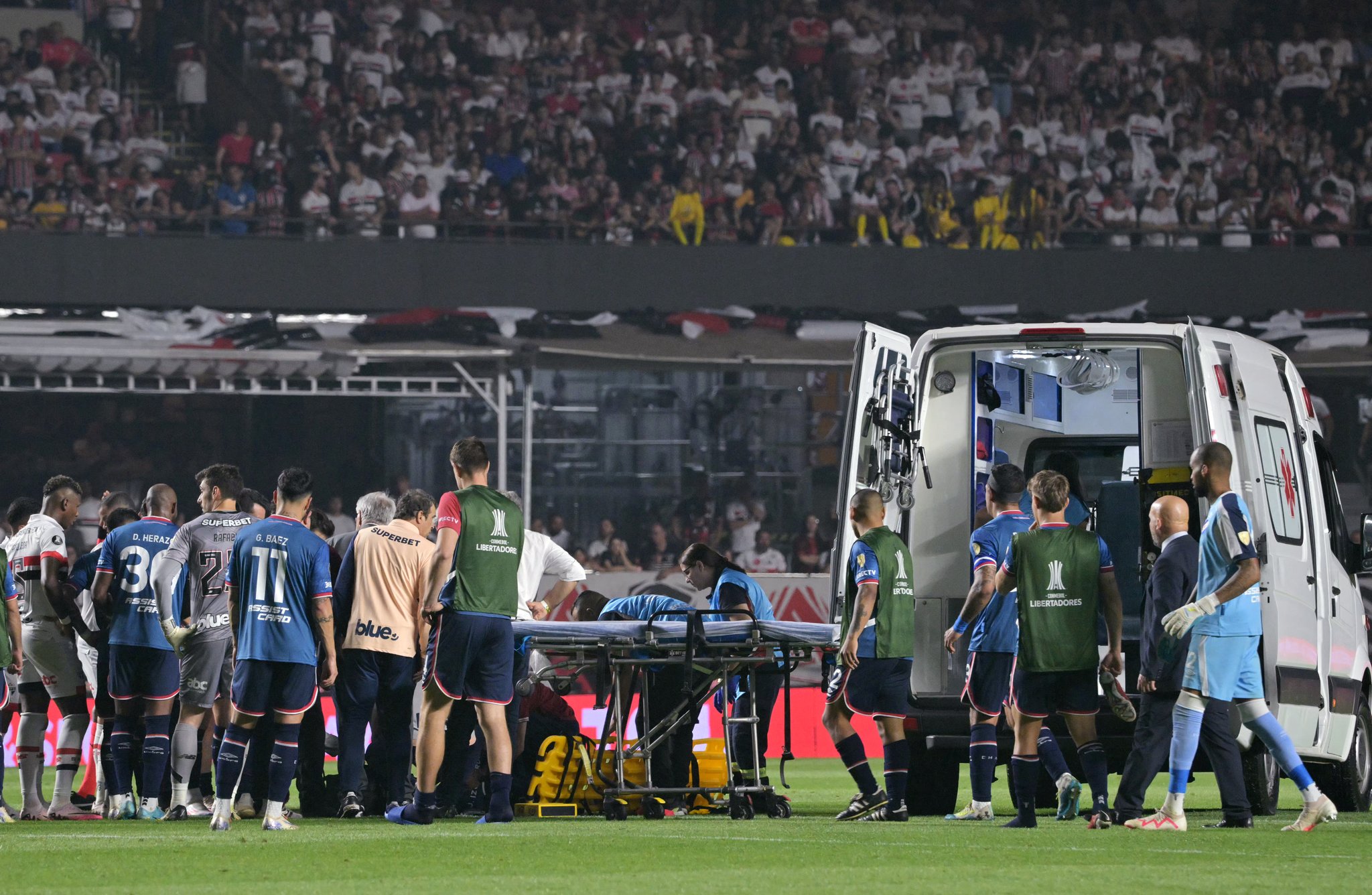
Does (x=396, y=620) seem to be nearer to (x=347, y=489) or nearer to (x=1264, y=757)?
(x=1264, y=757)

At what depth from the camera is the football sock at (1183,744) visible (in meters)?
8.20

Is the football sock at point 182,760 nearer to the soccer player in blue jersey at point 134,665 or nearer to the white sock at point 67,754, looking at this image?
the soccer player in blue jersey at point 134,665

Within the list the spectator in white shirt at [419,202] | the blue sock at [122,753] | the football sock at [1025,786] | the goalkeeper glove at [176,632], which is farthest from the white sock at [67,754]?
the spectator in white shirt at [419,202]

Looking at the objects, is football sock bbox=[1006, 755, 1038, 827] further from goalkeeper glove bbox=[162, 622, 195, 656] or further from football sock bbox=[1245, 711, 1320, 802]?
goalkeeper glove bbox=[162, 622, 195, 656]

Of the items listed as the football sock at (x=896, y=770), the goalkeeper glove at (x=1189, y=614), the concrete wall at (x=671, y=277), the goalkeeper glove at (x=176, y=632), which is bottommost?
the football sock at (x=896, y=770)

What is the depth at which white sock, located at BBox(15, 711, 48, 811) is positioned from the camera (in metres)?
10.0

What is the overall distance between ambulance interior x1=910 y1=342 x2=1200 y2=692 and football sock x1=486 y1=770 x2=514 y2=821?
2266 mm

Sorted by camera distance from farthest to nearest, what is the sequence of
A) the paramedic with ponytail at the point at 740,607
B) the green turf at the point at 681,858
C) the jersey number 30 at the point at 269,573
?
1. the paramedic with ponytail at the point at 740,607
2. the jersey number 30 at the point at 269,573
3. the green turf at the point at 681,858

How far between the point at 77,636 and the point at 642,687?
3.40 m

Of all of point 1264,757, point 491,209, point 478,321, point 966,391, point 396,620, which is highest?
point 491,209

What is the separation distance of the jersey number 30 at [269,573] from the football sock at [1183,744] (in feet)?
13.1

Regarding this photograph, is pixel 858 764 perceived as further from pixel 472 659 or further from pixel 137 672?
pixel 137 672

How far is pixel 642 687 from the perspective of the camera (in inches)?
386

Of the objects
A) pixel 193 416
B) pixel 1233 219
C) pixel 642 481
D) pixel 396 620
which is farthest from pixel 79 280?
pixel 1233 219
